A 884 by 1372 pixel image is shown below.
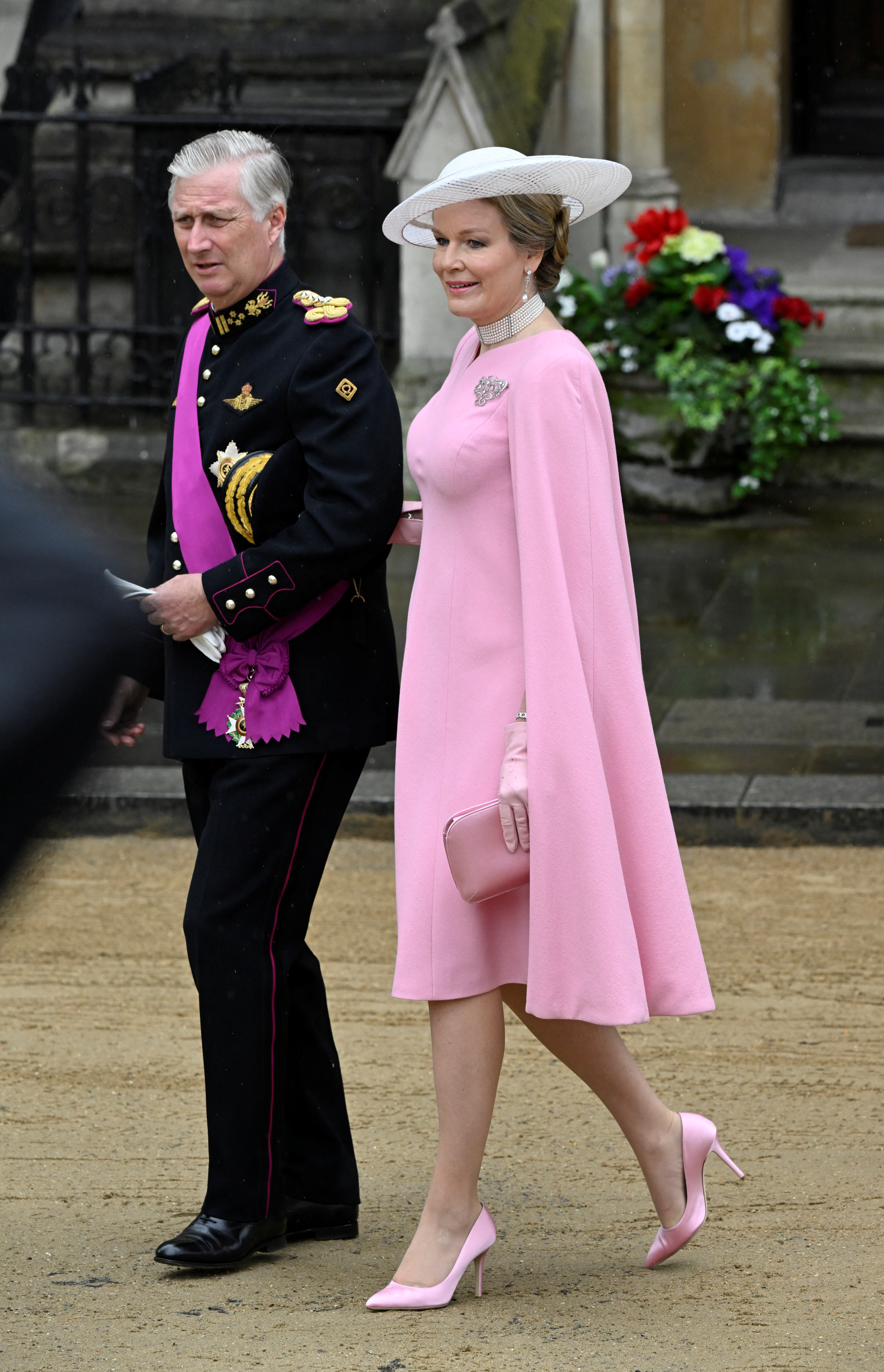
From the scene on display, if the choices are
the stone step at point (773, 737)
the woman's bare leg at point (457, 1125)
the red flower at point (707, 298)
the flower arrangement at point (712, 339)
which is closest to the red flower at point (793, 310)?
the flower arrangement at point (712, 339)

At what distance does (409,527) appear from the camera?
362cm

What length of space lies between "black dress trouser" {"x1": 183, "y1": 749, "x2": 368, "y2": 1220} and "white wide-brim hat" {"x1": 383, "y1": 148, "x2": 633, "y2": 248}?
0.93 m

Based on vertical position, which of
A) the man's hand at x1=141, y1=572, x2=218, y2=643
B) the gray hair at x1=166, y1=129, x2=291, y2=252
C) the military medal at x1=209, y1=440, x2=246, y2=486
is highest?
the gray hair at x1=166, y1=129, x2=291, y2=252

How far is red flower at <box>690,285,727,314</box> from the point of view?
1011cm

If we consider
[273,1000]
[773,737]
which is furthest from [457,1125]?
[773,737]

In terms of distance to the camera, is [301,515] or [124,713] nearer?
[124,713]

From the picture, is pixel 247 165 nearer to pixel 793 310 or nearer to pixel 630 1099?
pixel 630 1099

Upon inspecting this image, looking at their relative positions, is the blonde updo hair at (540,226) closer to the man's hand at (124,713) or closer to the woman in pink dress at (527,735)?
the woman in pink dress at (527,735)

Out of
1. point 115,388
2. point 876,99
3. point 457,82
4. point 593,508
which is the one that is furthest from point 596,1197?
point 876,99

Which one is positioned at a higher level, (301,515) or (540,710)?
→ (301,515)

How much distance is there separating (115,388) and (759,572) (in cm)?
407

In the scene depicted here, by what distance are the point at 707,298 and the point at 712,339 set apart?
0.63 ft

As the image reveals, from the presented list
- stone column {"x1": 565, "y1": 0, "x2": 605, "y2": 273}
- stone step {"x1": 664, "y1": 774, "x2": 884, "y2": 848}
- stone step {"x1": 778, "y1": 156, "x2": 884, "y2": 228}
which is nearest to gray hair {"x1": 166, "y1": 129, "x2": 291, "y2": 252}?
stone step {"x1": 664, "y1": 774, "x2": 884, "y2": 848}

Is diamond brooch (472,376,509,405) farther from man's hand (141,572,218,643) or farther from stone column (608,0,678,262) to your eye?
stone column (608,0,678,262)
